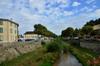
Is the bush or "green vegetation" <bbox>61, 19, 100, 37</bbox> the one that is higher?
"green vegetation" <bbox>61, 19, 100, 37</bbox>

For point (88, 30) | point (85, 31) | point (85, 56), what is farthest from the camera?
point (85, 31)

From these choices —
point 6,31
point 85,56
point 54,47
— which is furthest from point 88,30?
point 85,56

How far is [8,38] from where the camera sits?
3462 inches

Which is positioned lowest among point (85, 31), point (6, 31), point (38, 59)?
point (38, 59)

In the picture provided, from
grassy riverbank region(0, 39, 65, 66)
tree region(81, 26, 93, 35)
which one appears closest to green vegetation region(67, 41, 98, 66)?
grassy riverbank region(0, 39, 65, 66)

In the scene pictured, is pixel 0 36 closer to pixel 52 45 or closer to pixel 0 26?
pixel 0 26

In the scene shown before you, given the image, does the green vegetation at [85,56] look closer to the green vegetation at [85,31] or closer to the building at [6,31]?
the building at [6,31]

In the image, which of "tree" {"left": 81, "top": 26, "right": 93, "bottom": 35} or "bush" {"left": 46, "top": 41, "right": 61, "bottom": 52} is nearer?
"bush" {"left": 46, "top": 41, "right": 61, "bottom": 52}

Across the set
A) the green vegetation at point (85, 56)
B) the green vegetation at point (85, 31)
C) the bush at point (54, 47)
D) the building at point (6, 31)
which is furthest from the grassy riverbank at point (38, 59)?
the green vegetation at point (85, 31)

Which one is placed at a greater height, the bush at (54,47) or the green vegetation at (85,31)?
the green vegetation at (85,31)

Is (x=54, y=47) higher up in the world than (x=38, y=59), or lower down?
higher up

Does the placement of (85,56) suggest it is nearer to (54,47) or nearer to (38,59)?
(38,59)

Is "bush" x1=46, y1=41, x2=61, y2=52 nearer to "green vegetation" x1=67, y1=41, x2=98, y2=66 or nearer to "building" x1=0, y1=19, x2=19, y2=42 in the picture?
"green vegetation" x1=67, y1=41, x2=98, y2=66

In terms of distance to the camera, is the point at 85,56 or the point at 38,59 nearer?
the point at 85,56
